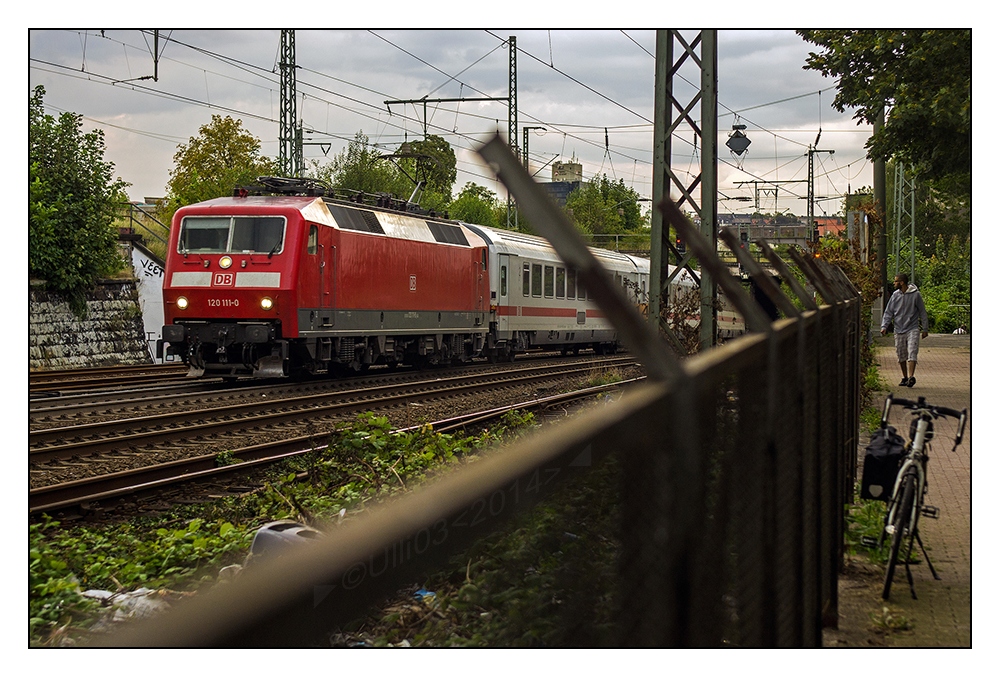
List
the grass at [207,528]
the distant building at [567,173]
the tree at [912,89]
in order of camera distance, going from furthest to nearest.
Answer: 1. the distant building at [567,173]
2. the tree at [912,89]
3. the grass at [207,528]

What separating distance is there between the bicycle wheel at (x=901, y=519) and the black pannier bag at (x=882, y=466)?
0.35 metres

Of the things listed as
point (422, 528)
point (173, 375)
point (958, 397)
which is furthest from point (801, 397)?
point (173, 375)

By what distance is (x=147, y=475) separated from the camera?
9.11 metres

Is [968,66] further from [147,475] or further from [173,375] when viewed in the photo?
[173,375]

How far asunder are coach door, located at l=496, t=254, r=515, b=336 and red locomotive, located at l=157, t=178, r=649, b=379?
Answer: 9.99ft

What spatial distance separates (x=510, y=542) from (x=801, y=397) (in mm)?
2392

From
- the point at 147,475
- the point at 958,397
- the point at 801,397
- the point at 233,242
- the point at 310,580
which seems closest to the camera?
the point at 310,580

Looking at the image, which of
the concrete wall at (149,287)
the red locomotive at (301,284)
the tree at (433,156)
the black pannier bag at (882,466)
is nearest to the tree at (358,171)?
the tree at (433,156)

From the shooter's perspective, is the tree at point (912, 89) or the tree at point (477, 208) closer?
the tree at point (912, 89)

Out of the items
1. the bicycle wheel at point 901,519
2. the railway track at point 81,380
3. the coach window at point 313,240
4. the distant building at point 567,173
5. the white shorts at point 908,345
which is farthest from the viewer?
the distant building at point 567,173

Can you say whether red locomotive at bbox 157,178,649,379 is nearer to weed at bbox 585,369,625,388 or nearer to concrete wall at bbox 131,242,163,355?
weed at bbox 585,369,625,388

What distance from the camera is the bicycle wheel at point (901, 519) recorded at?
17.7 feet

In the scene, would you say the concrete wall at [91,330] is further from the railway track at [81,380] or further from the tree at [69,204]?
the railway track at [81,380]

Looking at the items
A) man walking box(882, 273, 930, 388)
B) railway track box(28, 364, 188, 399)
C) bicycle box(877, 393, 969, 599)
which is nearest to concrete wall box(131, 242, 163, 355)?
railway track box(28, 364, 188, 399)
